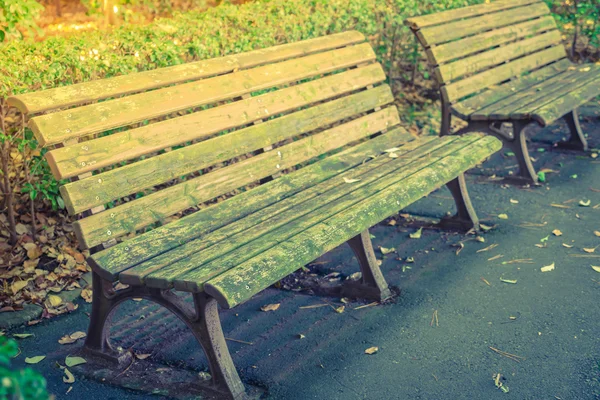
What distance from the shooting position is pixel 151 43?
424cm

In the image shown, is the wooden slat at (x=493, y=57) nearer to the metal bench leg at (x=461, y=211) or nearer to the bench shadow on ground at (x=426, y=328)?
the metal bench leg at (x=461, y=211)

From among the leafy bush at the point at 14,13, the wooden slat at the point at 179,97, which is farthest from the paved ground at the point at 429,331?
the leafy bush at the point at 14,13

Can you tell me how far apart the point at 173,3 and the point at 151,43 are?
689cm

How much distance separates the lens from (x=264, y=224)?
3256 mm

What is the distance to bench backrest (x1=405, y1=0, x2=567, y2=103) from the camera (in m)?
5.12

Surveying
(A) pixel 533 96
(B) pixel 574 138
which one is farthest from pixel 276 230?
(B) pixel 574 138

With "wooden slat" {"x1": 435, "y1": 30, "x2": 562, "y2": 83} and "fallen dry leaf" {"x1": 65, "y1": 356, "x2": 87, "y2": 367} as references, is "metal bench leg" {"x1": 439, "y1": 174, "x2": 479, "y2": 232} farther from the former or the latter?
"fallen dry leaf" {"x1": 65, "y1": 356, "x2": 87, "y2": 367}

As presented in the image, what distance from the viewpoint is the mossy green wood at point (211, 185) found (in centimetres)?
298

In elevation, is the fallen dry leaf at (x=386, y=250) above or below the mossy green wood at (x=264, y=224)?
below

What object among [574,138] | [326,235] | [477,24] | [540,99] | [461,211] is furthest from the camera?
[574,138]

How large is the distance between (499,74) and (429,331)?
116 inches

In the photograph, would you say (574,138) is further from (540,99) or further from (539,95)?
(540,99)

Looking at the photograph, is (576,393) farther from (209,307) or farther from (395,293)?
(209,307)

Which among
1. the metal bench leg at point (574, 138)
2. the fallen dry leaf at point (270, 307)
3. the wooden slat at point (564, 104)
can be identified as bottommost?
the metal bench leg at point (574, 138)
